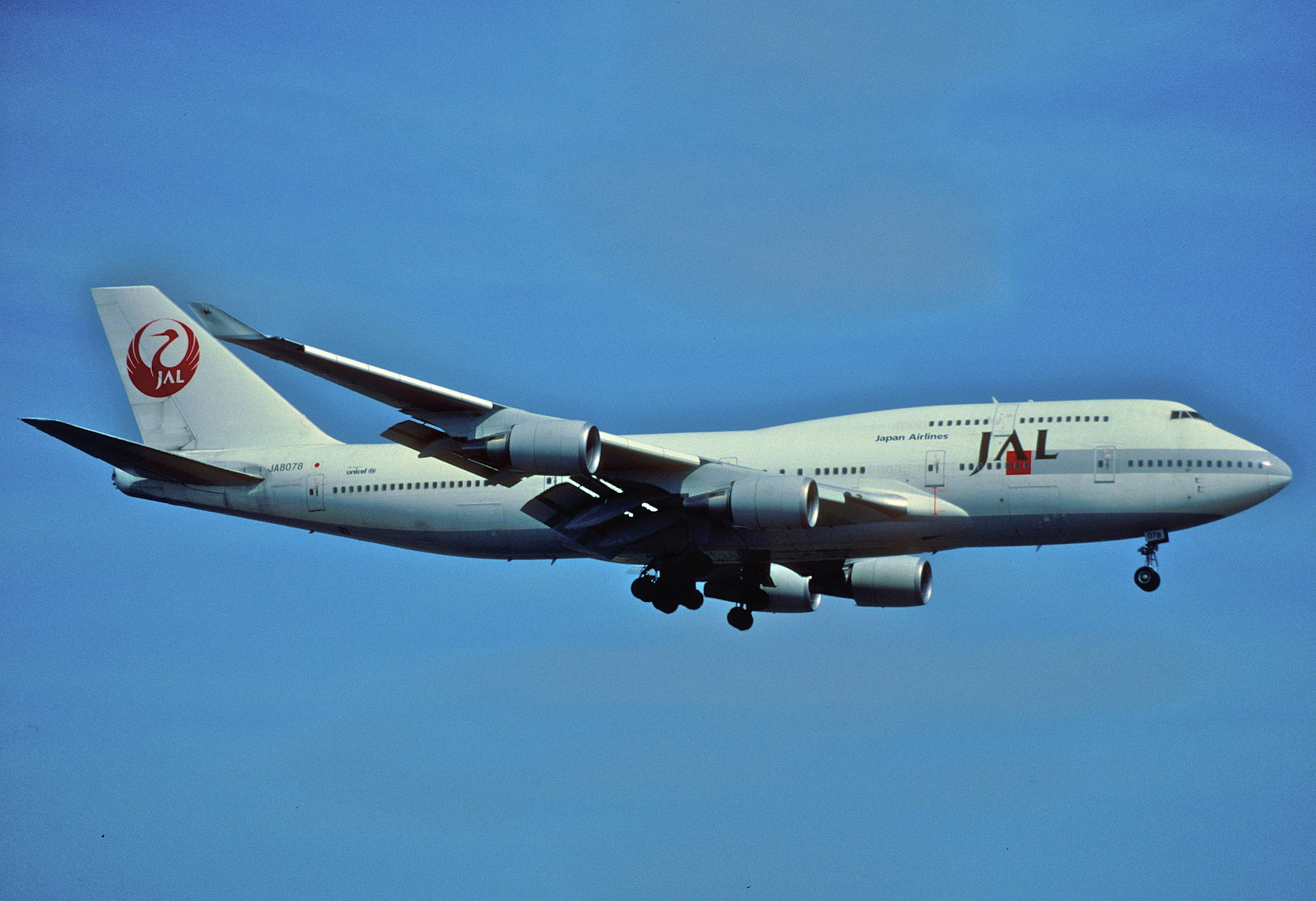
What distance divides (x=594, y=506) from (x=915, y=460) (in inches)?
337

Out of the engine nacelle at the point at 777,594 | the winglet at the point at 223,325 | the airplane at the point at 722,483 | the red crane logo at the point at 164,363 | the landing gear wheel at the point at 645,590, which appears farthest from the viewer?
the red crane logo at the point at 164,363

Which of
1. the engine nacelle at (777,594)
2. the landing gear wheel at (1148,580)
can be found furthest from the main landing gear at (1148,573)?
the engine nacelle at (777,594)

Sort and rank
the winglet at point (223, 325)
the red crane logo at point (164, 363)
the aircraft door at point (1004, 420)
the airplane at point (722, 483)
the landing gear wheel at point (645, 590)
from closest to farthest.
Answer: the winglet at point (223, 325) → the airplane at point (722, 483) → the aircraft door at point (1004, 420) → the landing gear wheel at point (645, 590) → the red crane logo at point (164, 363)

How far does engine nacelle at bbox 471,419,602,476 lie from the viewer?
34.4 m

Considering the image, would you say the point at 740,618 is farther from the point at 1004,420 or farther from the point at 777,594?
the point at 1004,420

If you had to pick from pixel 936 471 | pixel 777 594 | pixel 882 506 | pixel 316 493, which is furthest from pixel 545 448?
pixel 777 594

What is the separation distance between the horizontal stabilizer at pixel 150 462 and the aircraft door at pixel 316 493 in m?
1.72

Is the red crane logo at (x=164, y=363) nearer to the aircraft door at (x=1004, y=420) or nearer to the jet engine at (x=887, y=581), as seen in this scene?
the jet engine at (x=887, y=581)

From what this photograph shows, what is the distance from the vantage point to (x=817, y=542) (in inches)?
1540

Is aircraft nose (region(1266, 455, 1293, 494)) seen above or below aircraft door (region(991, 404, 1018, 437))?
below

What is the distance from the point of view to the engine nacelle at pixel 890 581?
42.9 m

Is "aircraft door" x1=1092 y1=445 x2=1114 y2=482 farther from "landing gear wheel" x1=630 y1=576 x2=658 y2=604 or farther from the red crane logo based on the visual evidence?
the red crane logo

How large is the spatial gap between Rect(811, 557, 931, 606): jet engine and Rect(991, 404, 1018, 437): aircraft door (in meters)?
6.09

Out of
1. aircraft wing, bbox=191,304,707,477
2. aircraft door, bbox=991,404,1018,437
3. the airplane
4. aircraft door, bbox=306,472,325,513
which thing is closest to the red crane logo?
the airplane
